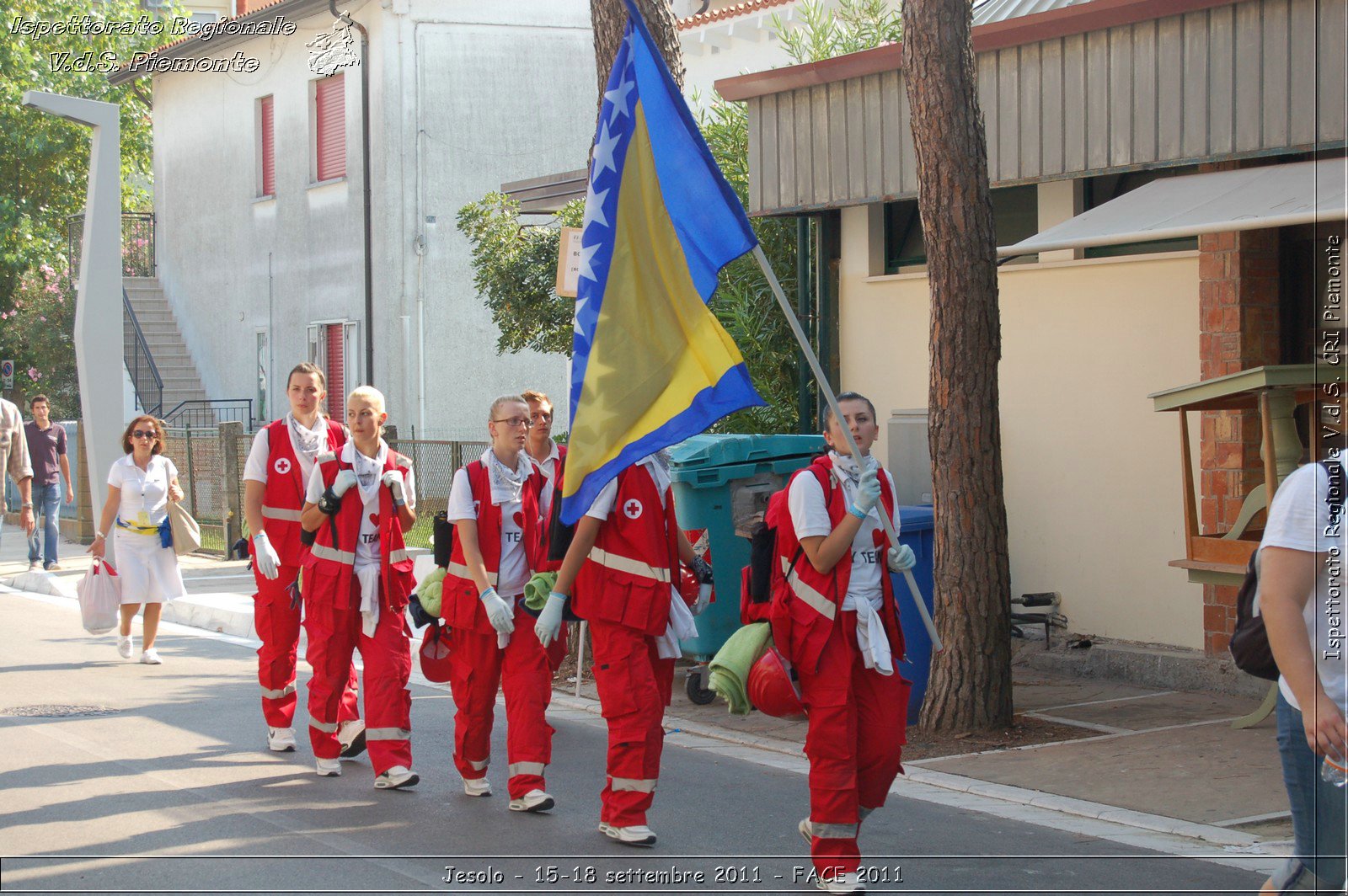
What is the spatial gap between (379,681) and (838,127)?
21.1ft

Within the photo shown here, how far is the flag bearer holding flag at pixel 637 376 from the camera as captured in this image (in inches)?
240

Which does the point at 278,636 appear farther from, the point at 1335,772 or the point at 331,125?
the point at 331,125

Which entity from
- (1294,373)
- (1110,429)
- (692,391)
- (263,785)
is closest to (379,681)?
(263,785)

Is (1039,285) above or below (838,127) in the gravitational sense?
below

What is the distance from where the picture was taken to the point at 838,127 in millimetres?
11711

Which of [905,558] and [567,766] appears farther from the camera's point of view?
[567,766]

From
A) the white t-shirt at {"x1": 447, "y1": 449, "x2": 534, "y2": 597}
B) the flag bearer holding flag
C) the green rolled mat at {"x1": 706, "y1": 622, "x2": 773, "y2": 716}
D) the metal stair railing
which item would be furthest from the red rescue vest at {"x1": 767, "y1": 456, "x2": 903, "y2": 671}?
the metal stair railing

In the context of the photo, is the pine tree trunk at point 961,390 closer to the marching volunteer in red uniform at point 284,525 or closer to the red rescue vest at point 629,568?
the red rescue vest at point 629,568

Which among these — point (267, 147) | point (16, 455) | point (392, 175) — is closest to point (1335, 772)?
point (16, 455)

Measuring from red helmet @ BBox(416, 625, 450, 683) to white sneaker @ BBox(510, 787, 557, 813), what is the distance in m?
0.78

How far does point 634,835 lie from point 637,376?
1.90 metres

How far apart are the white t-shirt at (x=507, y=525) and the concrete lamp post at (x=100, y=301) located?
1013cm

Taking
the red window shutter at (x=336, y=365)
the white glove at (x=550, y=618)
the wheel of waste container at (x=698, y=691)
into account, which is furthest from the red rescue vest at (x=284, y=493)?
the red window shutter at (x=336, y=365)

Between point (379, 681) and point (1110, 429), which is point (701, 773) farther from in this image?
point (1110, 429)
